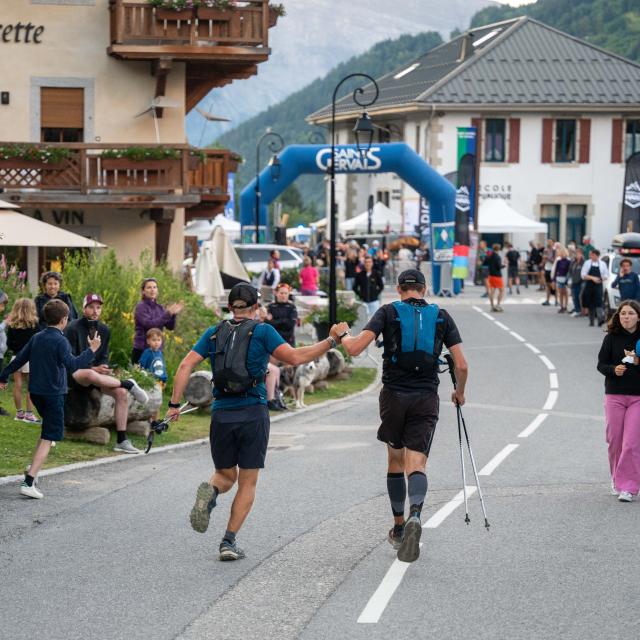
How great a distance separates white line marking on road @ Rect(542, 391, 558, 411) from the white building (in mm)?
40882

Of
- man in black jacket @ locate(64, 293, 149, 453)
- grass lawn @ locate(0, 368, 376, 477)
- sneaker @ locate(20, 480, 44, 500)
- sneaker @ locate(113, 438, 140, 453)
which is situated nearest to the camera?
sneaker @ locate(20, 480, 44, 500)

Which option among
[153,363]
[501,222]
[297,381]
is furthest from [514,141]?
[153,363]

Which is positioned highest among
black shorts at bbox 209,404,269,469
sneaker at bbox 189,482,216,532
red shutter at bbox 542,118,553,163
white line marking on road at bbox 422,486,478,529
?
red shutter at bbox 542,118,553,163

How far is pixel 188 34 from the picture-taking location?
2827 centimetres

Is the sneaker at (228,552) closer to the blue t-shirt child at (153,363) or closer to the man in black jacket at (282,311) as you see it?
the blue t-shirt child at (153,363)

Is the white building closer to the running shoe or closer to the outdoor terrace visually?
the outdoor terrace

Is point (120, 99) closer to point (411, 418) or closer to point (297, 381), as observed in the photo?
point (297, 381)

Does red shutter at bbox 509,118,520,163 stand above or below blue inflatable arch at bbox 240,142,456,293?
above

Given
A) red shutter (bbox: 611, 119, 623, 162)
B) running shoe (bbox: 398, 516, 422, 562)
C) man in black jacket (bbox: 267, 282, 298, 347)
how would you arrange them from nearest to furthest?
running shoe (bbox: 398, 516, 422, 562), man in black jacket (bbox: 267, 282, 298, 347), red shutter (bbox: 611, 119, 623, 162)

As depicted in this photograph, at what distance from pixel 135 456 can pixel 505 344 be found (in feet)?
53.8

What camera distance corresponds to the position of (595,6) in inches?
3957

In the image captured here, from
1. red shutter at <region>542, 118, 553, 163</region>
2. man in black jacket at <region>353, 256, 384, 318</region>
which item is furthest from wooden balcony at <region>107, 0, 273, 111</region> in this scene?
red shutter at <region>542, 118, 553, 163</region>

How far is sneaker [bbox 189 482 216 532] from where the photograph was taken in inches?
348

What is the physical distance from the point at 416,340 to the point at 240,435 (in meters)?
1.29
